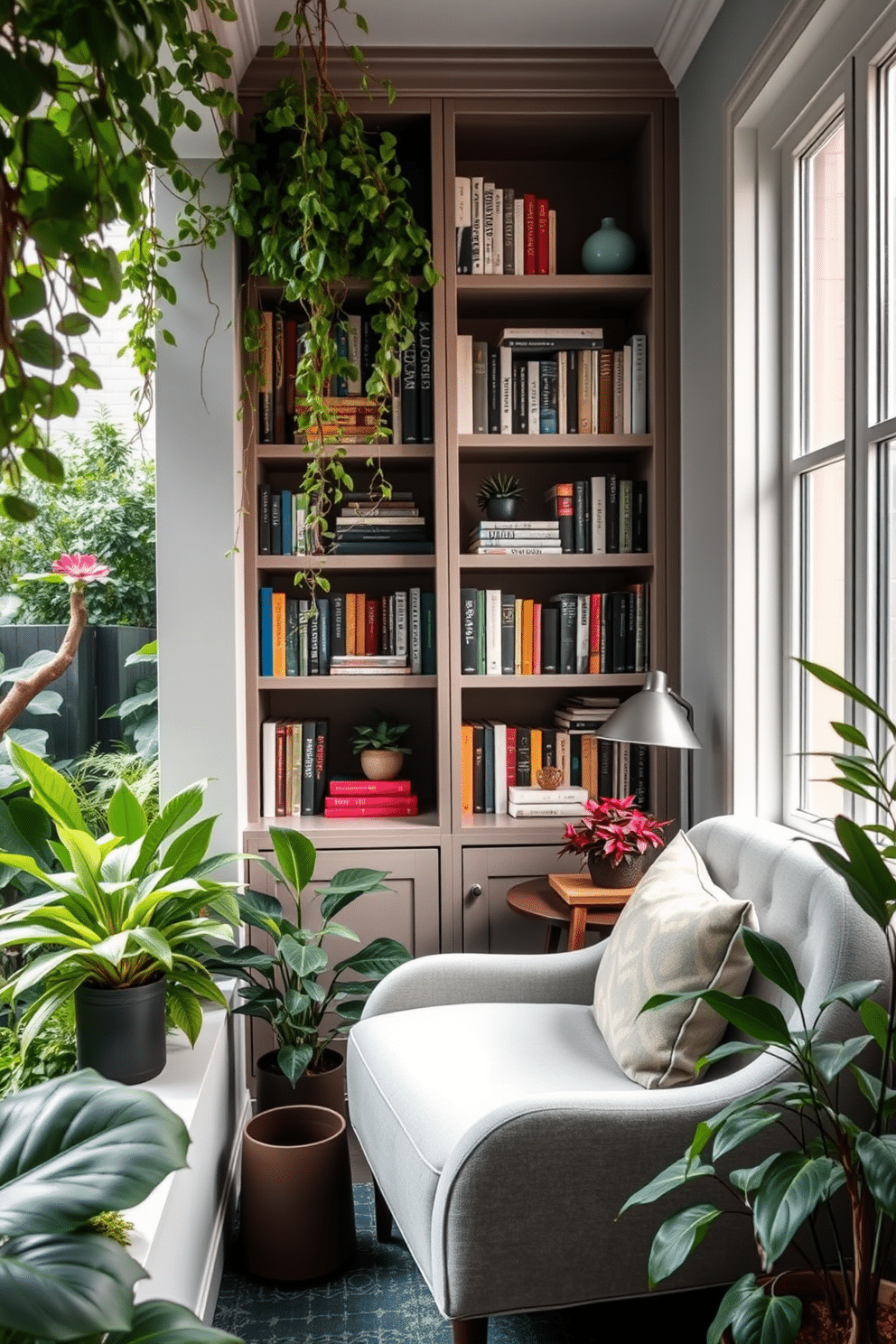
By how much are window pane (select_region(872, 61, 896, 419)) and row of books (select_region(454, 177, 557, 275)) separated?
1112 mm

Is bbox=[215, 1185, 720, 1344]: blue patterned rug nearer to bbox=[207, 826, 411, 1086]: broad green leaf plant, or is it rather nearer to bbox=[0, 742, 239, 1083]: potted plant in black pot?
bbox=[207, 826, 411, 1086]: broad green leaf plant

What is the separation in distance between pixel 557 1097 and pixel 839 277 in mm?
1636

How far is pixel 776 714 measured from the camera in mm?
2514

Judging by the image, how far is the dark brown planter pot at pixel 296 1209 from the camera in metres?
2.09

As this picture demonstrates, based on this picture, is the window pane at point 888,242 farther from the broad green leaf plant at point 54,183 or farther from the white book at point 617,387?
the broad green leaf plant at point 54,183

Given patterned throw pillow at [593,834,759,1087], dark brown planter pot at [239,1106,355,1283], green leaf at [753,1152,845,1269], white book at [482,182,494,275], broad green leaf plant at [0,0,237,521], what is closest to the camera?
broad green leaf plant at [0,0,237,521]

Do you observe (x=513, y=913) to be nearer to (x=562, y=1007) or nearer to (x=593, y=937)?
(x=593, y=937)

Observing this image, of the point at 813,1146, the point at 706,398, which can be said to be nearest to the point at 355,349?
the point at 706,398

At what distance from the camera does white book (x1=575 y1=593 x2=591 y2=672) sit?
118 inches

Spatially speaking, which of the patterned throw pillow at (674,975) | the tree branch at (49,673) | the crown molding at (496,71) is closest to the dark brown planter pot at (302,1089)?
the patterned throw pillow at (674,975)

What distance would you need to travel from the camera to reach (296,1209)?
6.87ft

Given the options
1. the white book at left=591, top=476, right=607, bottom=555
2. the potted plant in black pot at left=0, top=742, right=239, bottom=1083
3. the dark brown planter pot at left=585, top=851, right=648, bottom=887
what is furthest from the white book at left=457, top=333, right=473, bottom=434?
the potted plant in black pot at left=0, top=742, right=239, bottom=1083

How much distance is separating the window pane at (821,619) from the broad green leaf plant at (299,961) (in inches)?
38.2

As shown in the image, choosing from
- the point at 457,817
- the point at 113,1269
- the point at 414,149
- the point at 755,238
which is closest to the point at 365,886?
the point at 457,817
